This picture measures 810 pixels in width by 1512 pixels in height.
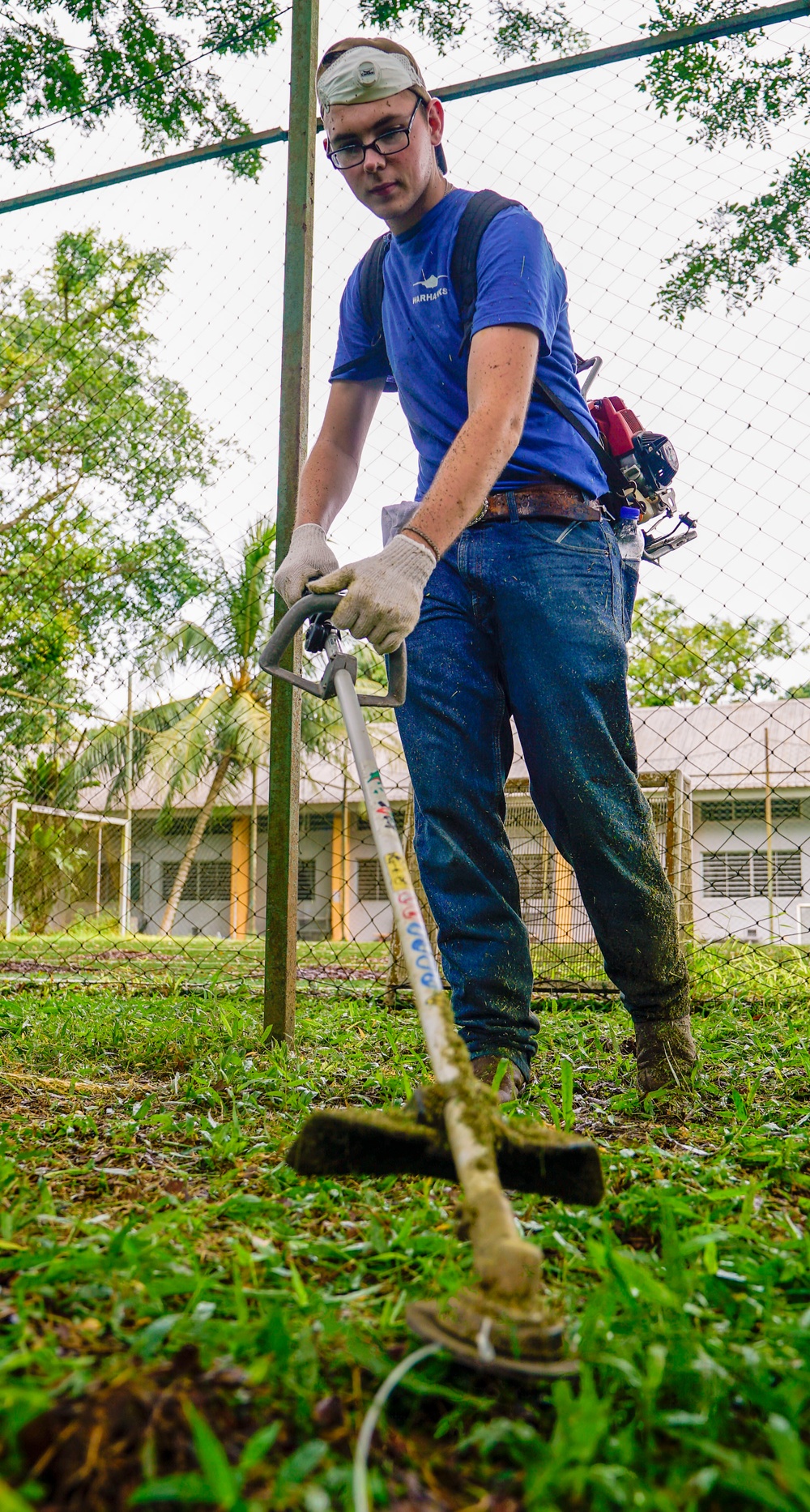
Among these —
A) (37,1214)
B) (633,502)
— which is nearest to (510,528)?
(633,502)

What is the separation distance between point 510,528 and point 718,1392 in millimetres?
1456

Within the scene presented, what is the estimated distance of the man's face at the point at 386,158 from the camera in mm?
1846

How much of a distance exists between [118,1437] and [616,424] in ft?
6.43

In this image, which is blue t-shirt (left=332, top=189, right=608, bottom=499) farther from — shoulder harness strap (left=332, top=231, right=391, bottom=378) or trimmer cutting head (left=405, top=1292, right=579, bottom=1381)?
trimmer cutting head (left=405, top=1292, right=579, bottom=1381)

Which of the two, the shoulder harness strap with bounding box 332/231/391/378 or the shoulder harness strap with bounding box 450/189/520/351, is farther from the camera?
the shoulder harness strap with bounding box 332/231/391/378

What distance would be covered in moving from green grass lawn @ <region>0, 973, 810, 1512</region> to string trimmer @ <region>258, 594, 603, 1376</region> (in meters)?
0.04

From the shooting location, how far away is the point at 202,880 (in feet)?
61.2

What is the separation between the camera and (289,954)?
2.41 meters

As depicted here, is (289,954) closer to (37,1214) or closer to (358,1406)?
(37,1214)

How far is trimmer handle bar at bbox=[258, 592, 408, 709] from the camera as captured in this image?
1417mm

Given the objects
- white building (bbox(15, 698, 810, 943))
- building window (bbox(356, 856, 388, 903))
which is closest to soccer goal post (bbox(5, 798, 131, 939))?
white building (bbox(15, 698, 810, 943))

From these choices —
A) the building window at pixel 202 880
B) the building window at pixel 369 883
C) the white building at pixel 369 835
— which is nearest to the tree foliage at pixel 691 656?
the white building at pixel 369 835

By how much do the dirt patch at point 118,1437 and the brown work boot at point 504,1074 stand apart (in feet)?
3.44

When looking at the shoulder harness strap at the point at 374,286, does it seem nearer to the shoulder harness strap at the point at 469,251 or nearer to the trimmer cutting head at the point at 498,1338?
the shoulder harness strap at the point at 469,251
